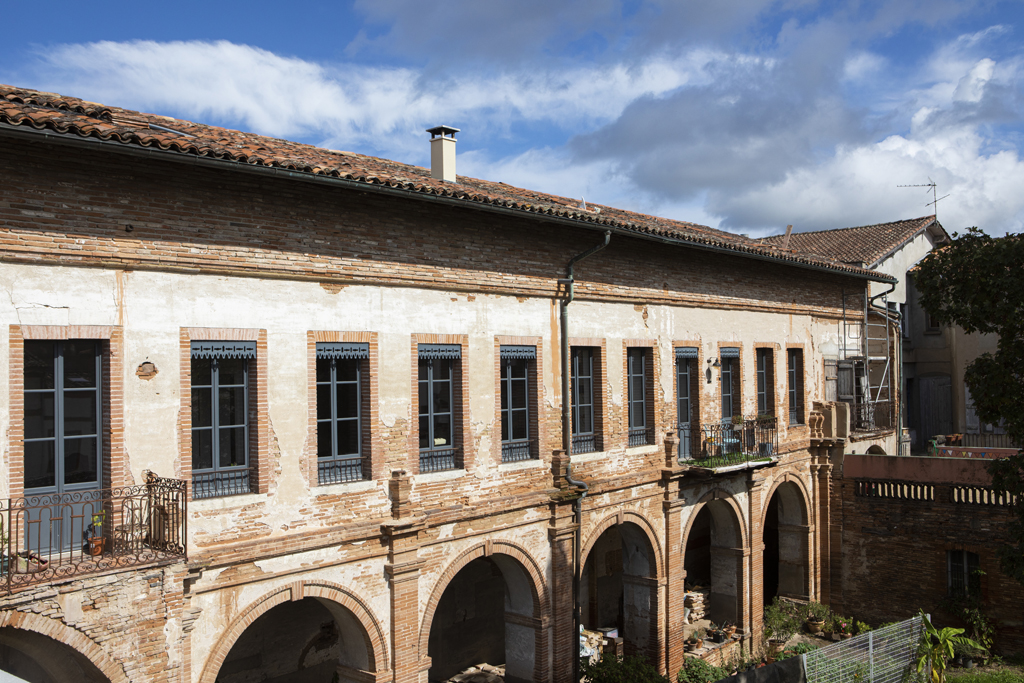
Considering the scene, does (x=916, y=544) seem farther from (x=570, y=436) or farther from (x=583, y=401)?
(x=570, y=436)

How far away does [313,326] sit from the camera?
10562mm

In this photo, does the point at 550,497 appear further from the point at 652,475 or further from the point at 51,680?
the point at 51,680

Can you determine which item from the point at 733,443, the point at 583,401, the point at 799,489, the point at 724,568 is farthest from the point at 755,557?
the point at 583,401

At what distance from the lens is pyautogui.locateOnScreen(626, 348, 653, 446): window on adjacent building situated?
15844 millimetres

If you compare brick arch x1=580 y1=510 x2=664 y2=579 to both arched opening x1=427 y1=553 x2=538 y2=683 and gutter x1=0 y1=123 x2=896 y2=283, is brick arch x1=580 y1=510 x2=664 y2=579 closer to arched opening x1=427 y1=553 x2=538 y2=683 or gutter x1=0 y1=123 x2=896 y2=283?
arched opening x1=427 y1=553 x2=538 y2=683

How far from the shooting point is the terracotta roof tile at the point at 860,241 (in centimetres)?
2533

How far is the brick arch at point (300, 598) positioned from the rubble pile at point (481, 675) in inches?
204

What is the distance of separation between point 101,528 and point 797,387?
54.8 feet

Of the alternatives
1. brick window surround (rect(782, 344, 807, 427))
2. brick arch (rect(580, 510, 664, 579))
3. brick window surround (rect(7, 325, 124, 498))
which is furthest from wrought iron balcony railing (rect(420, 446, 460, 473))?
brick window surround (rect(782, 344, 807, 427))

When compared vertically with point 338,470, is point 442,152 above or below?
above

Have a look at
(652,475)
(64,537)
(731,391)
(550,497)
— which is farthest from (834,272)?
(64,537)

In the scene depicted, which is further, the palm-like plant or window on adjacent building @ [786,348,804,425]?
window on adjacent building @ [786,348,804,425]

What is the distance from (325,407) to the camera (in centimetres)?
1095

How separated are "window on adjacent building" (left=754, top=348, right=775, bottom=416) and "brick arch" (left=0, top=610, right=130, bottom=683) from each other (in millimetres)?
14802
